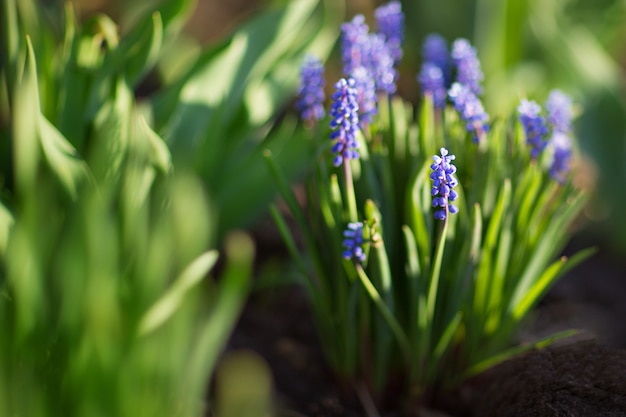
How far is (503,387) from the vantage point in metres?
1.51

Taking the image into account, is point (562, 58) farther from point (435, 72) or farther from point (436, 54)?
point (435, 72)

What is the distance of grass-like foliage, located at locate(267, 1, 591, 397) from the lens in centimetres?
147

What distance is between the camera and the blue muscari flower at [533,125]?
1535 mm

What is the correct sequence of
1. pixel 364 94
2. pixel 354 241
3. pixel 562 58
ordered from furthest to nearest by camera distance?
pixel 562 58
pixel 364 94
pixel 354 241

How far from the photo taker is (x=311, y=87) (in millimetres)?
1596

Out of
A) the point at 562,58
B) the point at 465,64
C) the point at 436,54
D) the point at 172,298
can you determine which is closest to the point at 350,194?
the point at 172,298

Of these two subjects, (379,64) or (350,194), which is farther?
(379,64)

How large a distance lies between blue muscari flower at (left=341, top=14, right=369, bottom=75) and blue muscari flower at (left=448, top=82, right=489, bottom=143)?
0.21 metres

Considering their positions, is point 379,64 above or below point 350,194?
above

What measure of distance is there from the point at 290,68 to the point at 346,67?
0.36m

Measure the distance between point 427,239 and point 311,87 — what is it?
382 millimetres

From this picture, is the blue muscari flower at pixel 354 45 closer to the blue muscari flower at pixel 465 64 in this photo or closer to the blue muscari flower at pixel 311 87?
the blue muscari flower at pixel 311 87

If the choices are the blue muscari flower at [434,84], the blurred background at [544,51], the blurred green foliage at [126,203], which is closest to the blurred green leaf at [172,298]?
the blurred green foliage at [126,203]

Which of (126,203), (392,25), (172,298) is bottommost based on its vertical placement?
(172,298)
